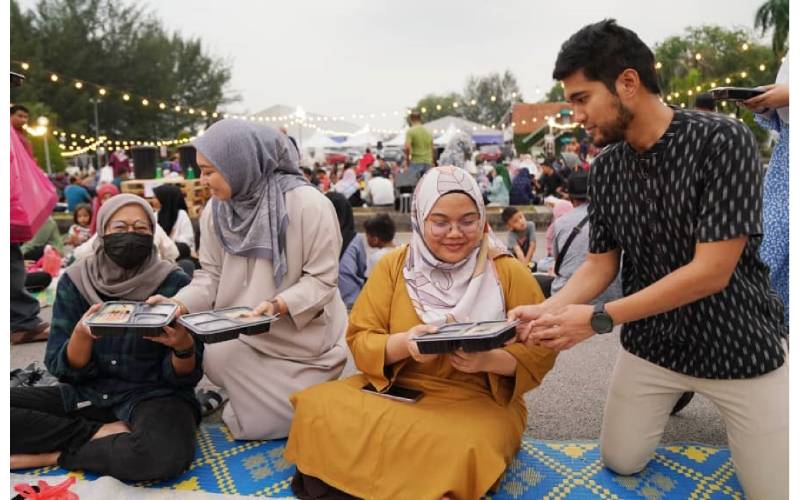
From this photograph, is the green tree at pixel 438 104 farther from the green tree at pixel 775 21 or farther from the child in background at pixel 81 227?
the child in background at pixel 81 227

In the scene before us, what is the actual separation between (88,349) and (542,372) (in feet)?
6.14

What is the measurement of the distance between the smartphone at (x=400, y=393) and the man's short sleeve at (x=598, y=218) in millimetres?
915

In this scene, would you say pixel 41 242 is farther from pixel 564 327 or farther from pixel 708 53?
pixel 708 53

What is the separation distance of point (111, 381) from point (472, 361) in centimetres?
162

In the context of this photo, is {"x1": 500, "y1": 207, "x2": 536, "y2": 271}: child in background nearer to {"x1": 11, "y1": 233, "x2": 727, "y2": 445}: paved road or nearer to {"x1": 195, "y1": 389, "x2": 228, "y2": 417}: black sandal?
{"x1": 11, "y1": 233, "x2": 727, "y2": 445}: paved road

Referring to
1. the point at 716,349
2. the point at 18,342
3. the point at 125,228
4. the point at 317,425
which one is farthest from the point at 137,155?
the point at 716,349

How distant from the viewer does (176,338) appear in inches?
101

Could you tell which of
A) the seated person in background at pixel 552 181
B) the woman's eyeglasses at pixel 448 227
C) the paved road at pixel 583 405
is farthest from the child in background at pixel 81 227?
the seated person in background at pixel 552 181

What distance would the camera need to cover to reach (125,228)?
109 inches

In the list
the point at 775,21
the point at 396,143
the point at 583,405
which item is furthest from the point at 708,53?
the point at 583,405

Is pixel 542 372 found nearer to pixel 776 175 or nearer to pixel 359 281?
pixel 776 175

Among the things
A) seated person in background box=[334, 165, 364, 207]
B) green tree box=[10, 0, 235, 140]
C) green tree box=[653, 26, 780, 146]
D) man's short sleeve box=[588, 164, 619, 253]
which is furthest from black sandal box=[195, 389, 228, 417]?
green tree box=[653, 26, 780, 146]

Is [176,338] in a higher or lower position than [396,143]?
lower

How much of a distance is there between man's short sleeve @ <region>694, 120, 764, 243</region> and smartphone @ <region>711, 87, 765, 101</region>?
0.69 m
